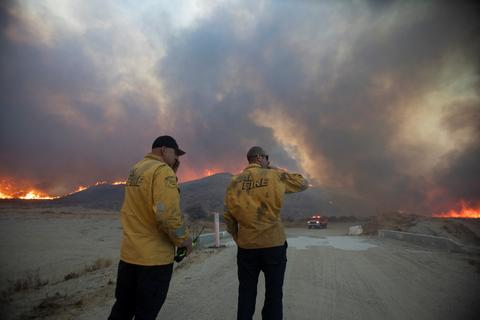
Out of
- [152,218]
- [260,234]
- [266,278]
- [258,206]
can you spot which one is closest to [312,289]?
[266,278]

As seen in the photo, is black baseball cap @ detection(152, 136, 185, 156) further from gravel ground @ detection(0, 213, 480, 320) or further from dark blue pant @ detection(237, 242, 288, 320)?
gravel ground @ detection(0, 213, 480, 320)

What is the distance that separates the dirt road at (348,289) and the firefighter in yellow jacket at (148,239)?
1715mm

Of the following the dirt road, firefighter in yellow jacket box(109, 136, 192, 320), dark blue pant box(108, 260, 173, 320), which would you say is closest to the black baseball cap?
firefighter in yellow jacket box(109, 136, 192, 320)

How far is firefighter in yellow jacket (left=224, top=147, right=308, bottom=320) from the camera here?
3408mm

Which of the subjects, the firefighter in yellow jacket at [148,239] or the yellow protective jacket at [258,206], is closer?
the firefighter in yellow jacket at [148,239]

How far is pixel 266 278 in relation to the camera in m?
3.44

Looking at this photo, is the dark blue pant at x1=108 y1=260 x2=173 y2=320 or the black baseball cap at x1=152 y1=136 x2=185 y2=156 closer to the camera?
the dark blue pant at x1=108 y1=260 x2=173 y2=320

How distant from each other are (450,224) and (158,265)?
22409mm

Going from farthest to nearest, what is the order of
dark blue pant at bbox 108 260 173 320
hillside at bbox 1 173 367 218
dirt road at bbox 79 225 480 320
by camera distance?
hillside at bbox 1 173 367 218
dirt road at bbox 79 225 480 320
dark blue pant at bbox 108 260 173 320

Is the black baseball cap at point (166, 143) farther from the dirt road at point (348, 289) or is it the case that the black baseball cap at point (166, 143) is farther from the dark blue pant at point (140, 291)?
the dirt road at point (348, 289)

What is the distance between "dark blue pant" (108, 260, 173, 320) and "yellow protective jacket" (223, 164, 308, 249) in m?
0.89

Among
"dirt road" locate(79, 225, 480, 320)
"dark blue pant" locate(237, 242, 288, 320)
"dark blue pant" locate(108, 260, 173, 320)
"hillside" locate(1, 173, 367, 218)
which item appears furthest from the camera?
"hillside" locate(1, 173, 367, 218)

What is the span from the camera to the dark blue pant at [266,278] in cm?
340

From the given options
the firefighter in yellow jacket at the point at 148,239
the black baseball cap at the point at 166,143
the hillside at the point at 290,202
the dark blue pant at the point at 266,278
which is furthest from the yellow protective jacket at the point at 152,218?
the hillside at the point at 290,202
